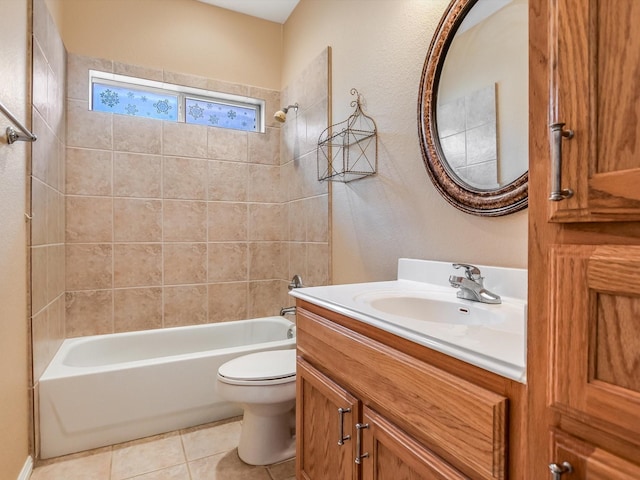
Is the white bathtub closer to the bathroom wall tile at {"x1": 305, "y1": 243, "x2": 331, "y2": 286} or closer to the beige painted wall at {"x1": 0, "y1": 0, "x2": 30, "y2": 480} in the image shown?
the beige painted wall at {"x1": 0, "y1": 0, "x2": 30, "y2": 480}

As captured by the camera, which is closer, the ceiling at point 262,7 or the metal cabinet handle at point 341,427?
the metal cabinet handle at point 341,427

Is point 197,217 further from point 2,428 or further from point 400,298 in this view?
point 400,298

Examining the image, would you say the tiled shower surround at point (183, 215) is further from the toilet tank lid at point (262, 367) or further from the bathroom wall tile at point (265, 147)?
the toilet tank lid at point (262, 367)

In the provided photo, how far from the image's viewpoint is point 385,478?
35.9 inches

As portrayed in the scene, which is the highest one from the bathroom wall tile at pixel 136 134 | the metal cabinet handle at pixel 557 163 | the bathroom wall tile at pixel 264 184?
the bathroom wall tile at pixel 136 134

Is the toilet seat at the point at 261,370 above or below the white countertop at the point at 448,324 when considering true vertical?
below

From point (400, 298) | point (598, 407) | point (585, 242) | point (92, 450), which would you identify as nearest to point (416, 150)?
point (400, 298)

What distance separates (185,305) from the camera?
2.64 m

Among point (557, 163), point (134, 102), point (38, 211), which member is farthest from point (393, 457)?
point (134, 102)

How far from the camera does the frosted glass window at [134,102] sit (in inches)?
97.9

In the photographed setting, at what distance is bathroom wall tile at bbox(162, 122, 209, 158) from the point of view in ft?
8.40

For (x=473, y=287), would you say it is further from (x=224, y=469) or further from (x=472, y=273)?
(x=224, y=469)

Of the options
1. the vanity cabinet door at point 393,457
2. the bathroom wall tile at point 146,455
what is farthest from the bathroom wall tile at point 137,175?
the vanity cabinet door at point 393,457

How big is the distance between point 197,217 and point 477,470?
7.89 ft
